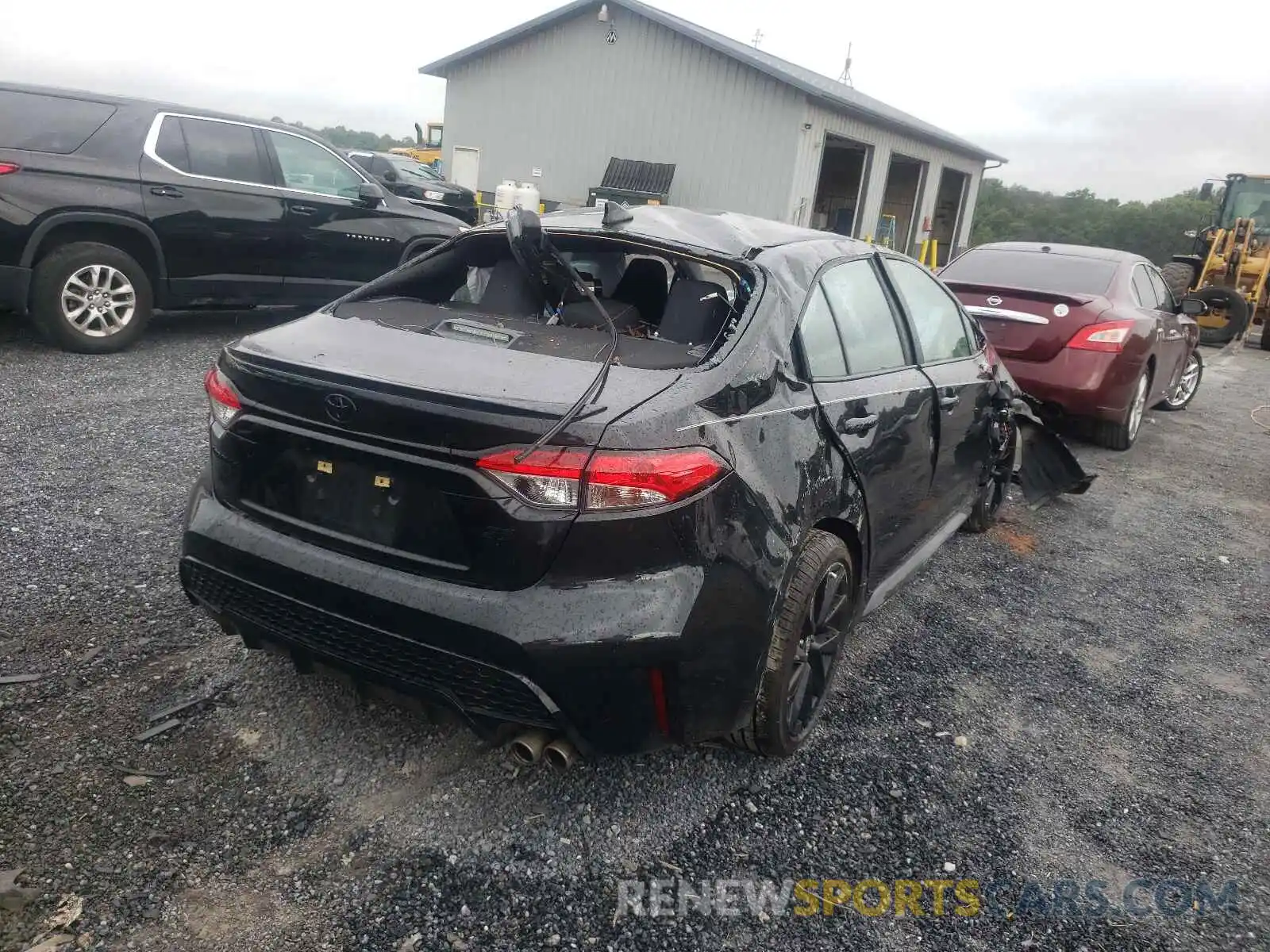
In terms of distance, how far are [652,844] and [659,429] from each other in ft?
3.70

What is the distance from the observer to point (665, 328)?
2.76 metres

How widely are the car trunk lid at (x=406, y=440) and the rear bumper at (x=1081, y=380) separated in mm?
5087

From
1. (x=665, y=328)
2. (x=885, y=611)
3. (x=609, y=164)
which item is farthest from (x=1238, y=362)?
(x=665, y=328)

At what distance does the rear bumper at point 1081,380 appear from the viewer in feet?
21.1

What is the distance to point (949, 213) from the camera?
27188mm

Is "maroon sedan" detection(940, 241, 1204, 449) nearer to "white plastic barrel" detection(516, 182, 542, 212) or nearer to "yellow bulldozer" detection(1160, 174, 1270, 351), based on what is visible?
"yellow bulldozer" detection(1160, 174, 1270, 351)

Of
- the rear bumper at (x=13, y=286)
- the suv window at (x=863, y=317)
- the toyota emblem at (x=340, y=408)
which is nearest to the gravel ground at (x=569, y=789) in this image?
the toyota emblem at (x=340, y=408)

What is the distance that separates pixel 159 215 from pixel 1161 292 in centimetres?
807

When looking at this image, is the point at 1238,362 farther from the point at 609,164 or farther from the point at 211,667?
the point at 211,667

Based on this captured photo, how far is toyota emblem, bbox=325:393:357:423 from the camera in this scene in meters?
2.16

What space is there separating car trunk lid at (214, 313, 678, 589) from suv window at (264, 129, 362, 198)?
5.67 m

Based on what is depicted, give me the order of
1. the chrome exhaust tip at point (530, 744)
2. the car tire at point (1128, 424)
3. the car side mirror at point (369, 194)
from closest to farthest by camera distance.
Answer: the chrome exhaust tip at point (530, 744) < the car tire at point (1128, 424) < the car side mirror at point (369, 194)

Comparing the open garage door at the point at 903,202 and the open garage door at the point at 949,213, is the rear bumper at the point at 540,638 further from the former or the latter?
the open garage door at the point at 949,213

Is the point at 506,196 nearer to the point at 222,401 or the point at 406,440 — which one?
the point at 222,401
